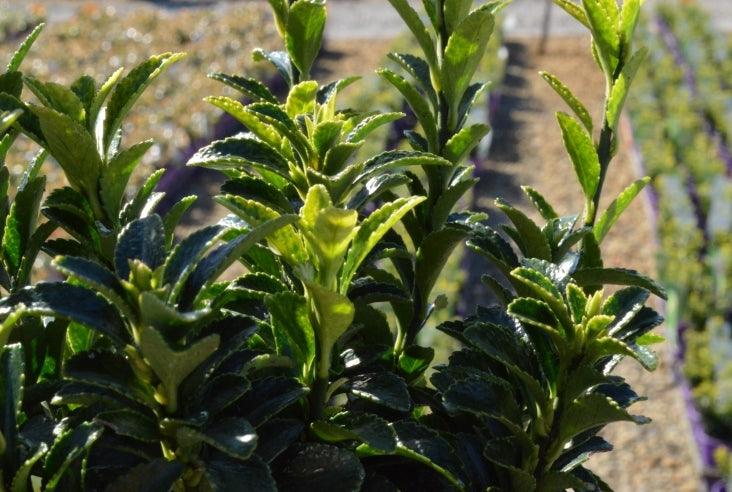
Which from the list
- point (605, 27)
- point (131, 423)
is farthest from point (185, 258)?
point (605, 27)

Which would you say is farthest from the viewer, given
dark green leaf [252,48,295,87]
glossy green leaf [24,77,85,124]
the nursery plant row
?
the nursery plant row

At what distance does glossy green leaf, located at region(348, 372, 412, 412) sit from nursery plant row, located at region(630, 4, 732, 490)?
3911 millimetres

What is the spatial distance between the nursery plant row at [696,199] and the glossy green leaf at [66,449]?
4186 mm

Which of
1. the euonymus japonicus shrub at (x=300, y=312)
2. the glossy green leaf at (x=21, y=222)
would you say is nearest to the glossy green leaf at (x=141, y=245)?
the euonymus japonicus shrub at (x=300, y=312)

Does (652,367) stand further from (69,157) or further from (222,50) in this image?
(222,50)

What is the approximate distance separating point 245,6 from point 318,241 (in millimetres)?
11096

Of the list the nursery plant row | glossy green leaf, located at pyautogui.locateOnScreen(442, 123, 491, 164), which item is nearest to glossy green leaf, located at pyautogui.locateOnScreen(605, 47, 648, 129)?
glossy green leaf, located at pyautogui.locateOnScreen(442, 123, 491, 164)

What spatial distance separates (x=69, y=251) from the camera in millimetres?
1121

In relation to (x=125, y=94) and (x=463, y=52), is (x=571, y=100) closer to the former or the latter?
(x=463, y=52)

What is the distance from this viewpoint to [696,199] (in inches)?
280

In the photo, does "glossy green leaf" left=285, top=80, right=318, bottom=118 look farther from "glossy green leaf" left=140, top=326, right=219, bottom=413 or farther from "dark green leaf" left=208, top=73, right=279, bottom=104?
"glossy green leaf" left=140, top=326, right=219, bottom=413

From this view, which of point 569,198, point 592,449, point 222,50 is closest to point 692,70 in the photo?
point 569,198

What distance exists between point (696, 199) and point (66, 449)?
22.6ft

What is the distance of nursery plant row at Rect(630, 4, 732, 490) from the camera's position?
16.5 feet
